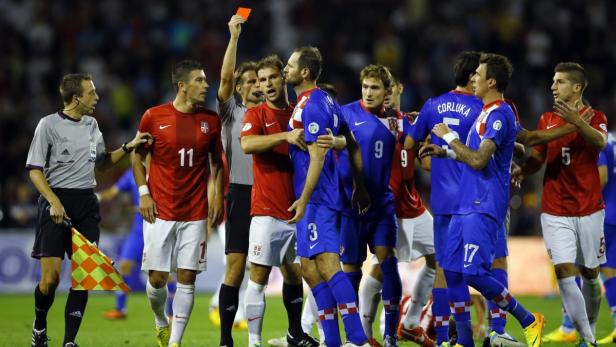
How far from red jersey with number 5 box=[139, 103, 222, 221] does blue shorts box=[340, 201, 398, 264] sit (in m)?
1.44

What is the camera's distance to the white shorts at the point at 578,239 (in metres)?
9.78

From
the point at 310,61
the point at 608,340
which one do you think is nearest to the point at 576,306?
the point at 608,340

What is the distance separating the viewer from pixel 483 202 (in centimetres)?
864

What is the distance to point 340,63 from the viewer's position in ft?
73.0

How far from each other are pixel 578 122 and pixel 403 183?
188cm

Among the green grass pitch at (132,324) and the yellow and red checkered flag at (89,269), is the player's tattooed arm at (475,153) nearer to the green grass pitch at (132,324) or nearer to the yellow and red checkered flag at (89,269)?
the green grass pitch at (132,324)

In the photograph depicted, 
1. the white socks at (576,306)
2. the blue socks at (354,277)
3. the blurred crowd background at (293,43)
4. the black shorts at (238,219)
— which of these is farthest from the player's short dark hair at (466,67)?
the blurred crowd background at (293,43)

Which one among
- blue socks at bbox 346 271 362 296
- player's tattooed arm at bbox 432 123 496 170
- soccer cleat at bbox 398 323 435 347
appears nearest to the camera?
player's tattooed arm at bbox 432 123 496 170

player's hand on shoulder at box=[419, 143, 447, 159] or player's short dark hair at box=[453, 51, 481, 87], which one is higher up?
player's short dark hair at box=[453, 51, 481, 87]

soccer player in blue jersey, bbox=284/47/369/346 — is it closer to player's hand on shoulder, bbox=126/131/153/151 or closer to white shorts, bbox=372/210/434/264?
player's hand on shoulder, bbox=126/131/153/151

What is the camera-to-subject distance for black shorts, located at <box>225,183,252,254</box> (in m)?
9.62

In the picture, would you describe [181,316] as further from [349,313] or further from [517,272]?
[517,272]

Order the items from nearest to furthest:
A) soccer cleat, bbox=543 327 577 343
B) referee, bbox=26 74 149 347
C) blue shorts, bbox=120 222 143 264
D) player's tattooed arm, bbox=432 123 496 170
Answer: player's tattooed arm, bbox=432 123 496 170, referee, bbox=26 74 149 347, soccer cleat, bbox=543 327 577 343, blue shorts, bbox=120 222 143 264

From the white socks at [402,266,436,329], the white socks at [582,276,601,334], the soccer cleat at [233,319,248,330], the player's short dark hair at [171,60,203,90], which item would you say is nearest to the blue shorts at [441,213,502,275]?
the white socks at [402,266,436,329]
